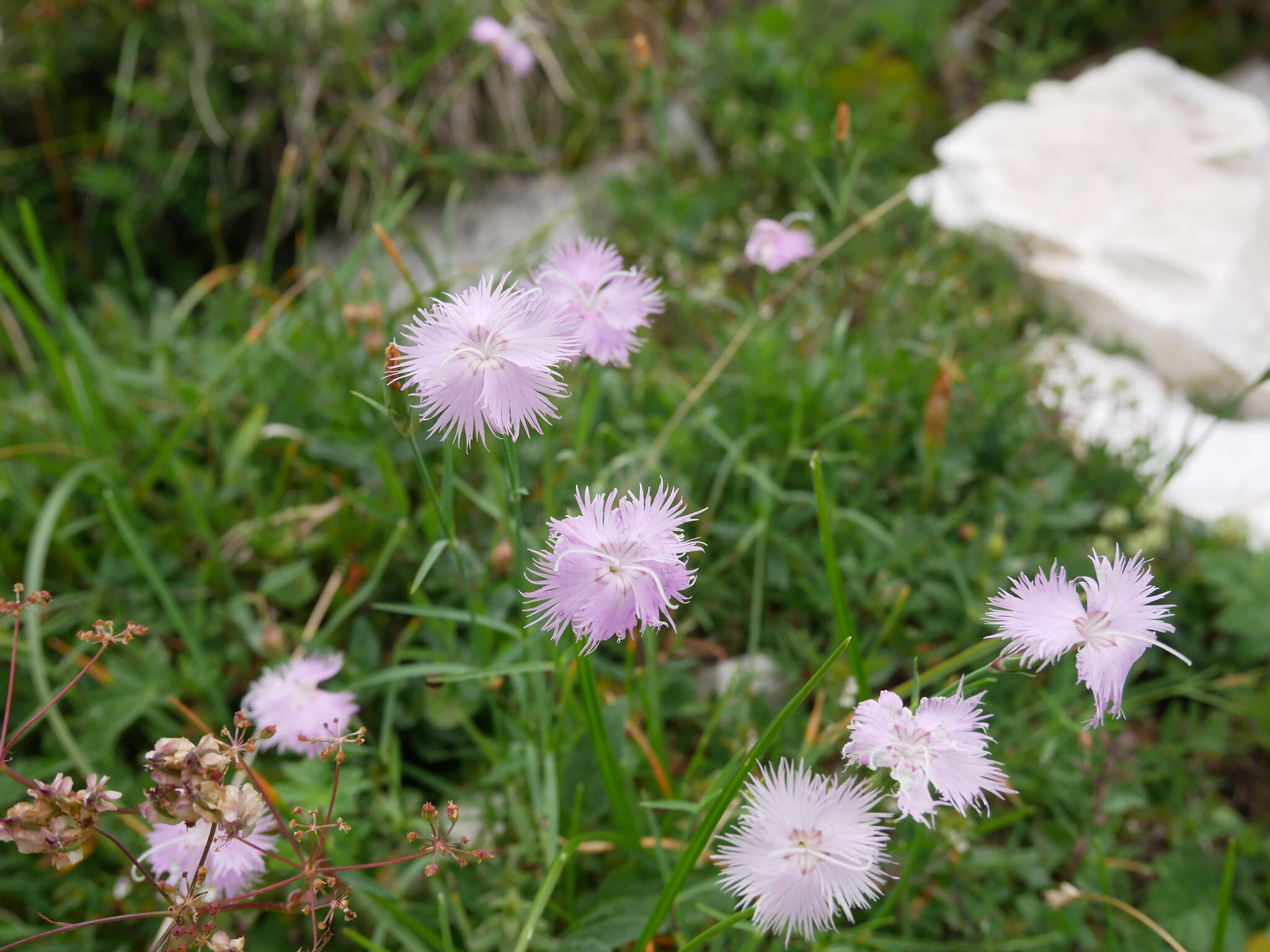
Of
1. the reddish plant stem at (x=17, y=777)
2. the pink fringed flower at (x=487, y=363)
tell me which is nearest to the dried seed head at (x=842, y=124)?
the pink fringed flower at (x=487, y=363)

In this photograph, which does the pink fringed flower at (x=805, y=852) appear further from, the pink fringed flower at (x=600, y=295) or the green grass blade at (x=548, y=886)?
the pink fringed flower at (x=600, y=295)

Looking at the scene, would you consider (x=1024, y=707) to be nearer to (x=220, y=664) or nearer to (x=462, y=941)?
(x=462, y=941)

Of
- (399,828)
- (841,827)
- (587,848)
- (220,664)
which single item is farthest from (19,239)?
(841,827)

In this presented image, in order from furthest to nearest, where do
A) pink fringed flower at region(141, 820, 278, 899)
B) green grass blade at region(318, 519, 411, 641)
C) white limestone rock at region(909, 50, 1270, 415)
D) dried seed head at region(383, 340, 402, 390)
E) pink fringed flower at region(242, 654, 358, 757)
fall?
white limestone rock at region(909, 50, 1270, 415) → green grass blade at region(318, 519, 411, 641) → pink fringed flower at region(242, 654, 358, 757) → pink fringed flower at region(141, 820, 278, 899) → dried seed head at region(383, 340, 402, 390)

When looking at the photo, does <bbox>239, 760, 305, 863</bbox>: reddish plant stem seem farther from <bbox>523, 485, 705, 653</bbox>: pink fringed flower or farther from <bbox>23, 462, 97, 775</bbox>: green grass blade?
<bbox>23, 462, 97, 775</bbox>: green grass blade

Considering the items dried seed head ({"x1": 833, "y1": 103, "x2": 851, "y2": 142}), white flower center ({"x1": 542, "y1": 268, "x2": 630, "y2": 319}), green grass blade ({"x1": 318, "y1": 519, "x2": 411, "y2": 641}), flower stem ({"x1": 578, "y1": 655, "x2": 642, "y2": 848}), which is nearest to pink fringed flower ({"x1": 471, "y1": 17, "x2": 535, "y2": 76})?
dried seed head ({"x1": 833, "y1": 103, "x2": 851, "y2": 142})

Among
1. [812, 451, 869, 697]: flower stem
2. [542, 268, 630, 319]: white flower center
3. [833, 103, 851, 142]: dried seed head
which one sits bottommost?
[812, 451, 869, 697]: flower stem
